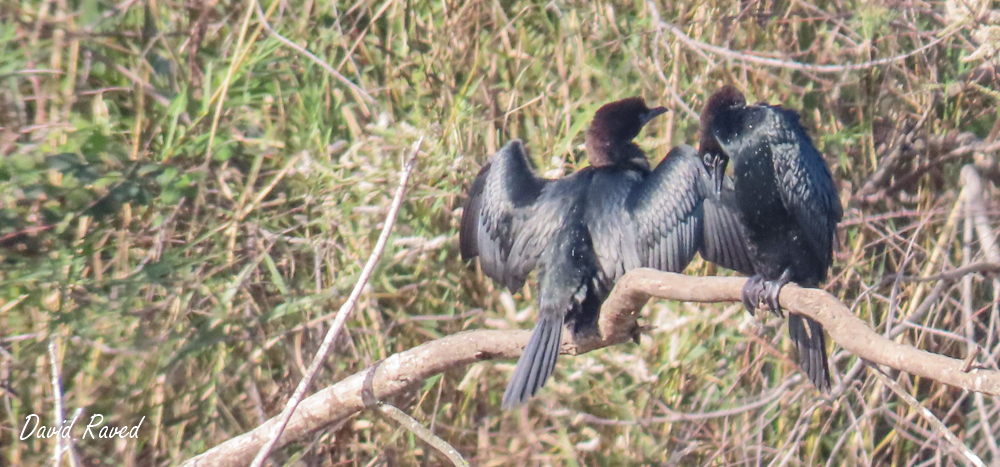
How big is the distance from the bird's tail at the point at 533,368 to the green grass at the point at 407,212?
703mm

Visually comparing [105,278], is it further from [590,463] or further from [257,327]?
[590,463]

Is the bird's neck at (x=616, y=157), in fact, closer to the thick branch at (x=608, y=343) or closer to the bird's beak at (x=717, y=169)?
the bird's beak at (x=717, y=169)

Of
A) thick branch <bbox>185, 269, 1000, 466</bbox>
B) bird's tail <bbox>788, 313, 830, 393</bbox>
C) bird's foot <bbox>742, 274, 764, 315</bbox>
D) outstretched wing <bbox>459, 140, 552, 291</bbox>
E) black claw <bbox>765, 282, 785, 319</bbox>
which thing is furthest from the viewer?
outstretched wing <bbox>459, 140, 552, 291</bbox>

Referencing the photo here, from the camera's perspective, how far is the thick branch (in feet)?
5.60

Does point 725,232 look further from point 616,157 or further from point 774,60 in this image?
point 774,60

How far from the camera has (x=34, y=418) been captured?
3.16 metres

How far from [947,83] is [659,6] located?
994mm

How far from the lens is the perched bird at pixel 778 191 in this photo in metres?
2.68

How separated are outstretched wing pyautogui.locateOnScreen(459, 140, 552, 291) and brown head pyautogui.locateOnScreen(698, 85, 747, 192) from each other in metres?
0.47

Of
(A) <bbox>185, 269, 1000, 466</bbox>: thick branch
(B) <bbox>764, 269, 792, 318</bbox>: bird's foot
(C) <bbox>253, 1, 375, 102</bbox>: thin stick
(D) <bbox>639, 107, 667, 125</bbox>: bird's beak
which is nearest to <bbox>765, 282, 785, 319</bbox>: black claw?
(B) <bbox>764, 269, 792, 318</bbox>: bird's foot

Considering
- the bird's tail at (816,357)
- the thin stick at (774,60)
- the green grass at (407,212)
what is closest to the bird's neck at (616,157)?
the green grass at (407,212)

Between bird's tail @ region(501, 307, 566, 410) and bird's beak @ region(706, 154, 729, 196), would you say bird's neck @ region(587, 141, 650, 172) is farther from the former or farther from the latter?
bird's tail @ region(501, 307, 566, 410)

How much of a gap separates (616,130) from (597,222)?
0.38 m

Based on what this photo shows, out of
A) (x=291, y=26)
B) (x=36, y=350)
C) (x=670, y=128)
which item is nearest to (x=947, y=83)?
(x=670, y=128)
